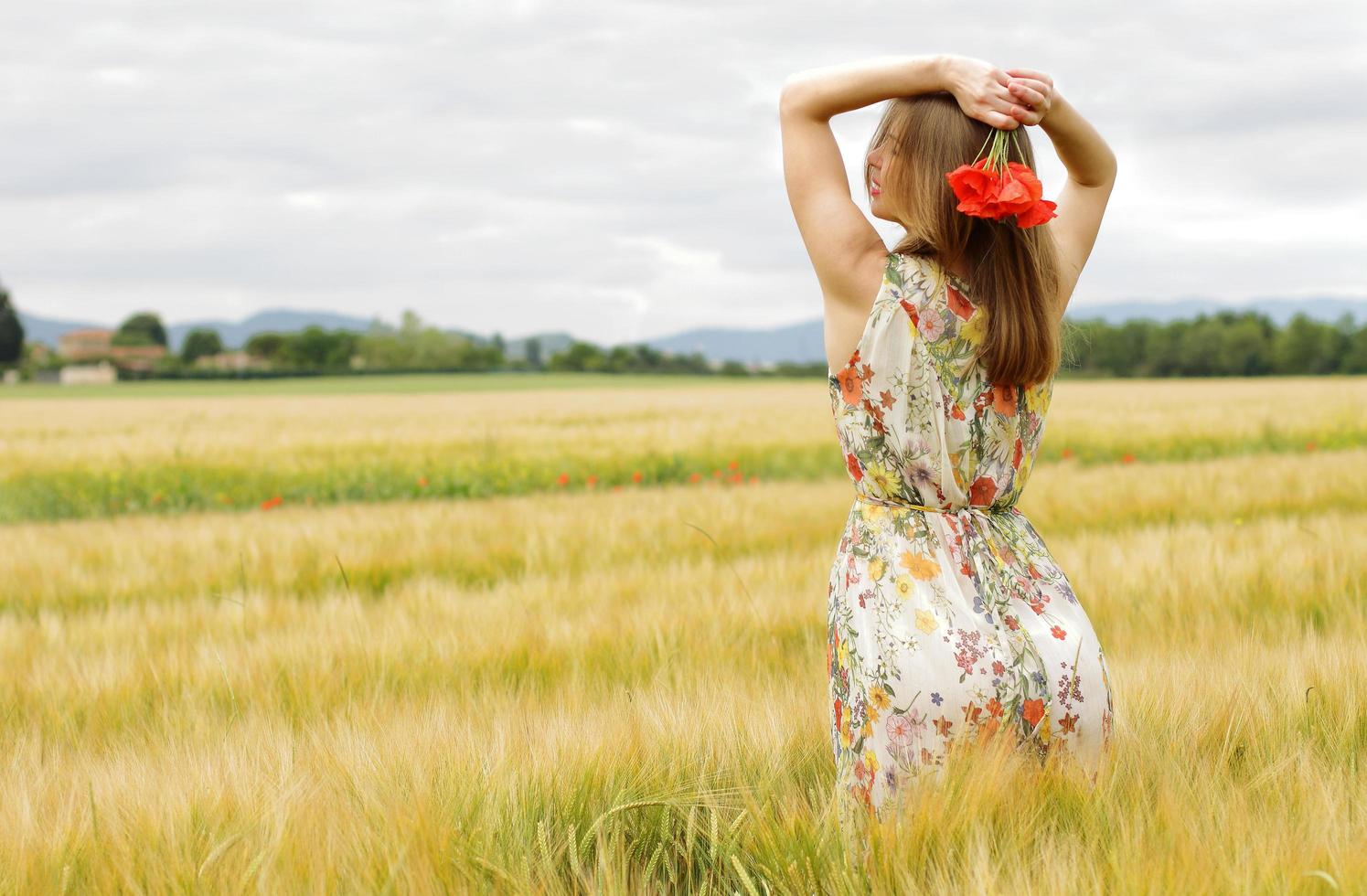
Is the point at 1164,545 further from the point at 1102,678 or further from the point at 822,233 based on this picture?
the point at 822,233

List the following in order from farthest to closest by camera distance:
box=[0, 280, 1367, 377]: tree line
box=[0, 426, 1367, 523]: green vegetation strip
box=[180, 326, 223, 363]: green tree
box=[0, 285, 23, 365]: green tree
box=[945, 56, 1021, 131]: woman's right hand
Result: box=[180, 326, 223, 363]: green tree
box=[0, 285, 23, 365]: green tree
box=[0, 280, 1367, 377]: tree line
box=[0, 426, 1367, 523]: green vegetation strip
box=[945, 56, 1021, 131]: woman's right hand

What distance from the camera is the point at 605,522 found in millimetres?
5242

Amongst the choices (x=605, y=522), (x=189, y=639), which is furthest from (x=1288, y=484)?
(x=189, y=639)

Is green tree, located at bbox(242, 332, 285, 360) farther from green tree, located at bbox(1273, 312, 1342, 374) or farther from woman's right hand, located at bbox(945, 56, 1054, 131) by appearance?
woman's right hand, located at bbox(945, 56, 1054, 131)

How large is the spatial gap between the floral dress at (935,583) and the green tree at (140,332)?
104 metres

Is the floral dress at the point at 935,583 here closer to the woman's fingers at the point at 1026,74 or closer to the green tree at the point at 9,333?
the woman's fingers at the point at 1026,74

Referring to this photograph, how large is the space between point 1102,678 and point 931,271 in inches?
29.0

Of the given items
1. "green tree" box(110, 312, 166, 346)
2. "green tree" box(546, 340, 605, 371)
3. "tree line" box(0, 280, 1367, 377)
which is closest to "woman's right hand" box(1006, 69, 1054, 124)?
"tree line" box(0, 280, 1367, 377)

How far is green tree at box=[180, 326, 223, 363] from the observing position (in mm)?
71688

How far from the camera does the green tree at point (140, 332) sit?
9469cm

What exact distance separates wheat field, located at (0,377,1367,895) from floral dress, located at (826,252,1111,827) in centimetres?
11

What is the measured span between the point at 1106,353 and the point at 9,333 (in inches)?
2630

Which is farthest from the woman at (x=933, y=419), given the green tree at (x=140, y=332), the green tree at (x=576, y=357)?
the green tree at (x=140, y=332)

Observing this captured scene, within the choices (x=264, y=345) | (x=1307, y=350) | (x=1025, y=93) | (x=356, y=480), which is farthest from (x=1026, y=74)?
(x=264, y=345)
